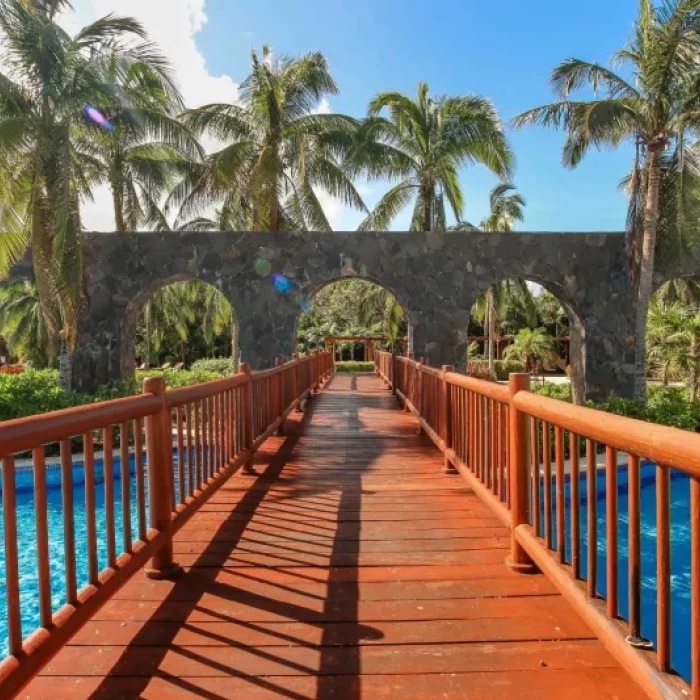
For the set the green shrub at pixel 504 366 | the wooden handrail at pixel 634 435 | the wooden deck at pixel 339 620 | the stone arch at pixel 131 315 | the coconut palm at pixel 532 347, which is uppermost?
the stone arch at pixel 131 315

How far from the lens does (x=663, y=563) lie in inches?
63.9

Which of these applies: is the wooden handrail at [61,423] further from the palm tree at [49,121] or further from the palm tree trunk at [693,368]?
the palm tree trunk at [693,368]

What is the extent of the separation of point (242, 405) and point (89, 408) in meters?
2.86

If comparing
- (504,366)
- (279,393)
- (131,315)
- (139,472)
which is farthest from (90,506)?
(504,366)

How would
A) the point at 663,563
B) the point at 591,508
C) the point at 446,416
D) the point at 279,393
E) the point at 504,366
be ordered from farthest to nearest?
the point at 504,366 < the point at 279,393 < the point at 446,416 < the point at 591,508 < the point at 663,563

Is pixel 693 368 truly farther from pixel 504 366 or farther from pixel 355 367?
pixel 355 367

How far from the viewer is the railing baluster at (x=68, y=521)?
206 cm

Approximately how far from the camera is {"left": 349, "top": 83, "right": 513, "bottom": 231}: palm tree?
48.3 feet

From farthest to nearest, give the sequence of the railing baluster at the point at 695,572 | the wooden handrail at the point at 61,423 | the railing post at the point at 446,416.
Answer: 1. the railing post at the point at 446,416
2. the wooden handrail at the point at 61,423
3. the railing baluster at the point at 695,572

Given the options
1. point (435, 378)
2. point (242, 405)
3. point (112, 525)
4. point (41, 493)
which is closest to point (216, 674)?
point (112, 525)

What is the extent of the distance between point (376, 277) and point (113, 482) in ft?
33.9

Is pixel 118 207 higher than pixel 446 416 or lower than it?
higher

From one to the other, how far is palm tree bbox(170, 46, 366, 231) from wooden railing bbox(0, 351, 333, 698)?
10008 millimetres

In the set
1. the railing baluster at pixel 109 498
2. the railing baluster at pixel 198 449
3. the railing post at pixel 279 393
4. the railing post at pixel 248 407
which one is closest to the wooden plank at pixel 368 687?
the railing baluster at pixel 109 498
